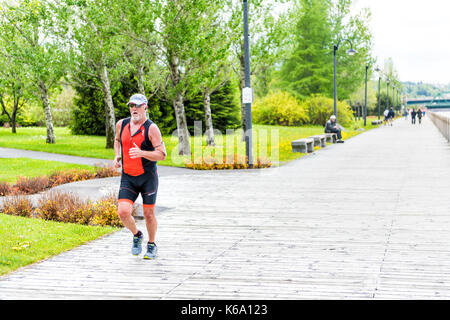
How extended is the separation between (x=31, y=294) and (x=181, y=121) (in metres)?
16.8

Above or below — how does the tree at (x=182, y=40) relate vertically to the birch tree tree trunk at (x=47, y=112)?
above

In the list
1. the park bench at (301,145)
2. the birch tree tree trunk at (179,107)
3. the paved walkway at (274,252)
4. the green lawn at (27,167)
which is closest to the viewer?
the paved walkway at (274,252)

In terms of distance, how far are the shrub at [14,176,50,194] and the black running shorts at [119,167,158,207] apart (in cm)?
624

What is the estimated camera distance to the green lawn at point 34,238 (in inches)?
250

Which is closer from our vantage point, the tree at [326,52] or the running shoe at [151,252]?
the running shoe at [151,252]

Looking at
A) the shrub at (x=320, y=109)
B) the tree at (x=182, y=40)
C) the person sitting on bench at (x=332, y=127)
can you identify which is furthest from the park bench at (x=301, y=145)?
the shrub at (x=320, y=109)

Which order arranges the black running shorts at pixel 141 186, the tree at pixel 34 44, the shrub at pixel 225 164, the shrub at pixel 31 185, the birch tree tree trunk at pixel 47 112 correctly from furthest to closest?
the birch tree tree trunk at pixel 47 112
the tree at pixel 34 44
the shrub at pixel 225 164
the shrub at pixel 31 185
the black running shorts at pixel 141 186

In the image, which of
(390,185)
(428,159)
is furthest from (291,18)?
(390,185)

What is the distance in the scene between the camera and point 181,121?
21.6m

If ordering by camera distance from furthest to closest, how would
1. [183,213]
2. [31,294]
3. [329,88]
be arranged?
[329,88] < [183,213] < [31,294]

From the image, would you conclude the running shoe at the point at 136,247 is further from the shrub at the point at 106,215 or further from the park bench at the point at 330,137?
the park bench at the point at 330,137

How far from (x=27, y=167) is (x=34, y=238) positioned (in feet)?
38.6

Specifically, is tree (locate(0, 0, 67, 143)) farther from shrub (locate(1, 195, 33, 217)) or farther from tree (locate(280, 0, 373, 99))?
tree (locate(280, 0, 373, 99))
